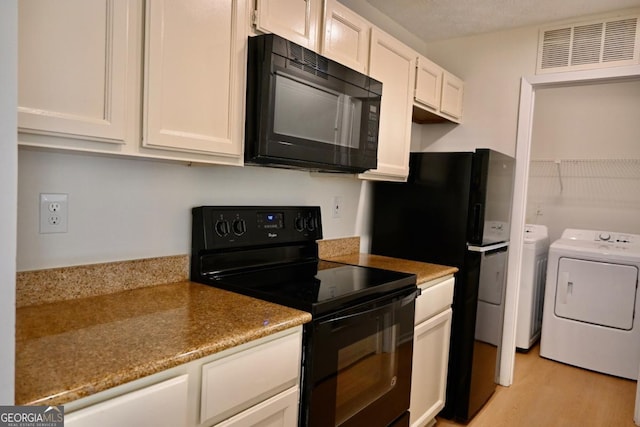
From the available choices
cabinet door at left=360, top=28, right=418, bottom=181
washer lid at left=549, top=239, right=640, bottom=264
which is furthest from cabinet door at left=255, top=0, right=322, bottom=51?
washer lid at left=549, top=239, right=640, bottom=264

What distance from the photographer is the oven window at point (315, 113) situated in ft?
4.94

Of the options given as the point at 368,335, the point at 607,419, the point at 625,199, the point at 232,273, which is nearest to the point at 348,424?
the point at 368,335

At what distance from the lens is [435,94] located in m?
2.61

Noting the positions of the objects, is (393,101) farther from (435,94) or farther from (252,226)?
(252,226)

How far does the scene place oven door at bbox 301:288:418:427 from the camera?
4.45 ft

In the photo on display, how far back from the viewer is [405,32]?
2836 mm

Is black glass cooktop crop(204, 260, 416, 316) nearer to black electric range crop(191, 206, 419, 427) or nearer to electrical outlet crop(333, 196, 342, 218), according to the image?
black electric range crop(191, 206, 419, 427)

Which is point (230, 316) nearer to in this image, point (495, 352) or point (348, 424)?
point (348, 424)

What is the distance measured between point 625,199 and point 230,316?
4.02m

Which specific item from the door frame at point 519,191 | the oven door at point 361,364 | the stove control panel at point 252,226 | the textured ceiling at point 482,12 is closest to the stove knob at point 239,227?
the stove control panel at point 252,226

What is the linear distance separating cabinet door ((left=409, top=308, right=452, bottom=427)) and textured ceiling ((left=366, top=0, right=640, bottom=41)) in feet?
5.65

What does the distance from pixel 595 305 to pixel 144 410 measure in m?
3.50

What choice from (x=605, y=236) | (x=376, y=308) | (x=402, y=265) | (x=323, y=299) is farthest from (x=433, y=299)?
(x=605, y=236)

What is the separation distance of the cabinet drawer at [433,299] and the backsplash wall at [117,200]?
2.94ft
